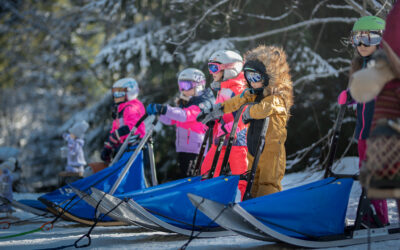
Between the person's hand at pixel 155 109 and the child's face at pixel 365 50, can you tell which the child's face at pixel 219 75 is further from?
the child's face at pixel 365 50

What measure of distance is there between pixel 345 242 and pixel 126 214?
1.82 meters

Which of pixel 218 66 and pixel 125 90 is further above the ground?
pixel 218 66

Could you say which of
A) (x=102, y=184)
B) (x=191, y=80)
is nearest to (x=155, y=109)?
(x=191, y=80)

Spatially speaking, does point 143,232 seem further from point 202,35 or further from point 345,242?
point 202,35

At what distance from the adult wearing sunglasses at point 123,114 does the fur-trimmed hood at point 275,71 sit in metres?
2.11

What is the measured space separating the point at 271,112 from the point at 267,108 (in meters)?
0.06

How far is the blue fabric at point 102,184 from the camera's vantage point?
17.9 ft

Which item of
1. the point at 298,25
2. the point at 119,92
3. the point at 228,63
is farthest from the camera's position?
the point at 298,25

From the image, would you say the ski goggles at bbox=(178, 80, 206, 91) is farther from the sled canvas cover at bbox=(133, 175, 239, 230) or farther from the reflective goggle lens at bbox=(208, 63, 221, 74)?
the sled canvas cover at bbox=(133, 175, 239, 230)

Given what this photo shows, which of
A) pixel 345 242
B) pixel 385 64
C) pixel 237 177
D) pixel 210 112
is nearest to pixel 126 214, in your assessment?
pixel 237 177

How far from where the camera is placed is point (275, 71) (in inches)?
184

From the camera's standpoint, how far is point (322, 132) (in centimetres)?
909

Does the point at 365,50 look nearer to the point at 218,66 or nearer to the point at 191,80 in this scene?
the point at 218,66

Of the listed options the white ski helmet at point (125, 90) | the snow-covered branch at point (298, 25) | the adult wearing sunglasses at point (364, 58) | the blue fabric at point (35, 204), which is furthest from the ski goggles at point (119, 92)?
the snow-covered branch at point (298, 25)
